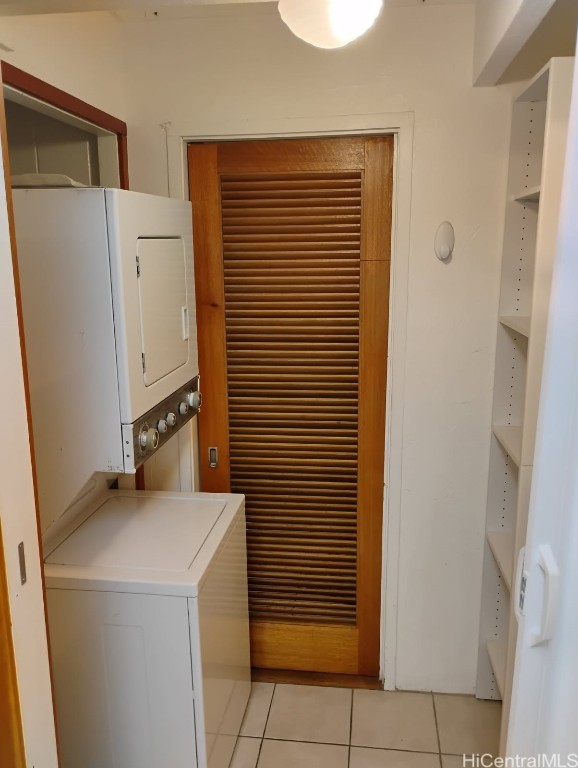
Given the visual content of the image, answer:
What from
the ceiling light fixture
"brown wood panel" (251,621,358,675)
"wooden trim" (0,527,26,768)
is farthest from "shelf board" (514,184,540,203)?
"brown wood panel" (251,621,358,675)

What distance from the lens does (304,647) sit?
2.56 metres

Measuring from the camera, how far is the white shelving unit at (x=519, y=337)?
164 centimetres

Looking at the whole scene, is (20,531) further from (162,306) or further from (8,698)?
(162,306)

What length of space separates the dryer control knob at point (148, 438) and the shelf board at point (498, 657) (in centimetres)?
136

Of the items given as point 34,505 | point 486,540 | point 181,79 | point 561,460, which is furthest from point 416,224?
point 34,505

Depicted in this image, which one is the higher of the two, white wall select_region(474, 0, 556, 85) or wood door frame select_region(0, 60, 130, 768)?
white wall select_region(474, 0, 556, 85)

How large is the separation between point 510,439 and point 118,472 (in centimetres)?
125

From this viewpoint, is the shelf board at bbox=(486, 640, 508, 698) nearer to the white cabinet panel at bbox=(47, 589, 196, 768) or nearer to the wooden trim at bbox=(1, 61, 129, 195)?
the white cabinet panel at bbox=(47, 589, 196, 768)

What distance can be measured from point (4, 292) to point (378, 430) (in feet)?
5.02

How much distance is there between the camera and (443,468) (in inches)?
91.4

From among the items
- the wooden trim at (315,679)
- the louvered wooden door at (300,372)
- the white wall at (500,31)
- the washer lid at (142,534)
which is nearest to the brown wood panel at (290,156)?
the louvered wooden door at (300,372)

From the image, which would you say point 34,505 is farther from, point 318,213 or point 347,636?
point 347,636

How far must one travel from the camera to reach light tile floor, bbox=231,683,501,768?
7.09ft

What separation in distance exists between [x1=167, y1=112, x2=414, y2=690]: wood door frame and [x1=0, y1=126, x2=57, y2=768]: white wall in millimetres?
1227
